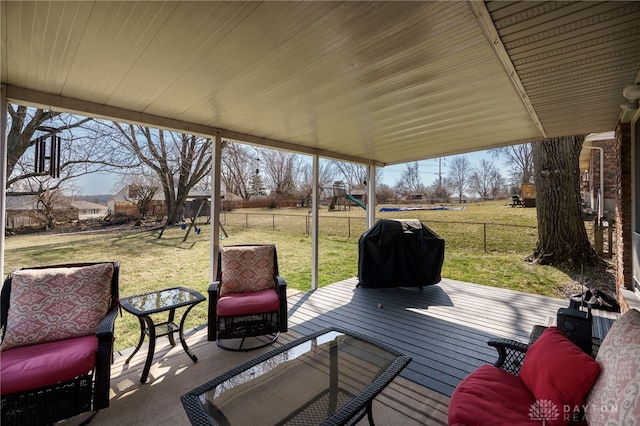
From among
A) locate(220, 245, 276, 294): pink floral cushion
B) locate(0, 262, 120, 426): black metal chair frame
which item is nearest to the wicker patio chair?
locate(220, 245, 276, 294): pink floral cushion

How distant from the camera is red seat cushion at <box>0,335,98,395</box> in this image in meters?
1.72

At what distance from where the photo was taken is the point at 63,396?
1840mm

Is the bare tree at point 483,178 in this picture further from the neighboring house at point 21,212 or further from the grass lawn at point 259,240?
the neighboring house at point 21,212

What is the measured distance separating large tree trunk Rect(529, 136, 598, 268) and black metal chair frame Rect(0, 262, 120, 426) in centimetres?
764

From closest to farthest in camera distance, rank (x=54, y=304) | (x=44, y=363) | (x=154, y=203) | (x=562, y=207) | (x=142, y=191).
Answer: (x=44, y=363) → (x=54, y=304) → (x=142, y=191) → (x=154, y=203) → (x=562, y=207)

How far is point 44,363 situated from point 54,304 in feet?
1.97

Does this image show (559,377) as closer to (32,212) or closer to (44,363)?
(44,363)

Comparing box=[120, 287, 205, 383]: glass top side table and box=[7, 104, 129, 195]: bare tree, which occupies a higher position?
box=[7, 104, 129, 195]: bare tree

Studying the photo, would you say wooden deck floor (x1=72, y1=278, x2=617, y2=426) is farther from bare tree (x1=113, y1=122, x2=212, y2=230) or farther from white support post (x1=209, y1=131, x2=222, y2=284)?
bare tree (x1=113, y1=122, x2=212, y2=230)

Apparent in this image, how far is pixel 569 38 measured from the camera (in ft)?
5.94

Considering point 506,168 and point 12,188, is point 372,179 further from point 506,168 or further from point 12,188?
point 12,188

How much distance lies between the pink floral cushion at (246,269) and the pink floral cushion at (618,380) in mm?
2921

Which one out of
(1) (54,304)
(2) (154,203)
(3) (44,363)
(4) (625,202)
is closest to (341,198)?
(2) (154,203)

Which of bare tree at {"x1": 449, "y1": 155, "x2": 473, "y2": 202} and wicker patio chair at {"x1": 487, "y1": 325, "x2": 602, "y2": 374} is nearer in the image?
wicker patio chair at {"x1": 487, "y1": 325, "x2": 602, "y2": 374}
